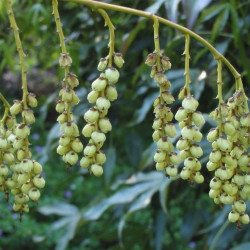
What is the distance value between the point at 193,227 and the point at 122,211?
325 millimetres

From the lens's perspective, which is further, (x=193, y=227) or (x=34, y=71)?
(x=34, y=71)

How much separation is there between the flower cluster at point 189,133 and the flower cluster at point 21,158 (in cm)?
21

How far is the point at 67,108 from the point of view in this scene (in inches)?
34.2

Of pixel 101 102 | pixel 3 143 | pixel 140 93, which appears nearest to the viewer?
pixel 101 102

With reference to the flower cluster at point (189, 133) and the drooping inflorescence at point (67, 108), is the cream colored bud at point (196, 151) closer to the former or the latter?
the flower cluster at point (189, 133)

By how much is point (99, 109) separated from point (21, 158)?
15cm

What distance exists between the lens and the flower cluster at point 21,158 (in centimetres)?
88

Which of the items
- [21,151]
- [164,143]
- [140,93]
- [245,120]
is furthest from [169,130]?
[140,93]

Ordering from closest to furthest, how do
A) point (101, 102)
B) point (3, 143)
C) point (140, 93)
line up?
point (101, 102) → point (3, 143) → point (140, 93)

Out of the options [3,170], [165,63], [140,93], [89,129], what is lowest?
[140,93]

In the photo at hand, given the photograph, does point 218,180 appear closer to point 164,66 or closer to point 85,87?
point 164,66

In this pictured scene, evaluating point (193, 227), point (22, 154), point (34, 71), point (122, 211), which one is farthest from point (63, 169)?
point (22, 154)

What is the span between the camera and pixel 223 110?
89cm

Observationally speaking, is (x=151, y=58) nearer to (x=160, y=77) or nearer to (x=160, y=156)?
(x=160, y=77)
